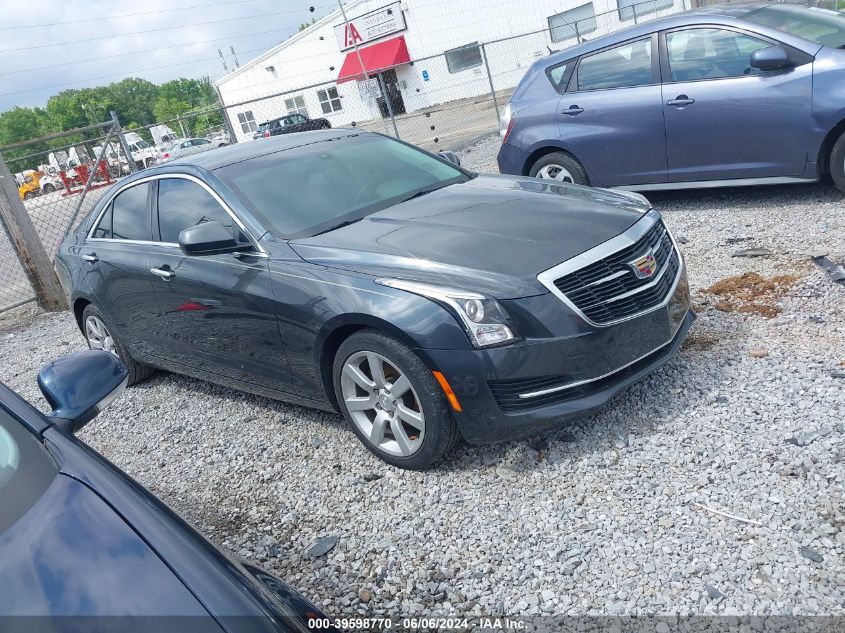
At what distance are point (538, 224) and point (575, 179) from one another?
12.8ft

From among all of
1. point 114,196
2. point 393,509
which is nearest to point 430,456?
point 393,509

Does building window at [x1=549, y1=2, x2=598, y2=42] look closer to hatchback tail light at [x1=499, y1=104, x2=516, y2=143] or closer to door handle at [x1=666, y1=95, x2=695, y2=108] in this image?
hatchback tail light at [x1=499, y1=104, x2=516, y2=143]

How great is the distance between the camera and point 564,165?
7.54m

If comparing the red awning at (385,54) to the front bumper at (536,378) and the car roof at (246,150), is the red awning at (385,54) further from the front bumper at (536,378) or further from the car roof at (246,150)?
the front bumper at (536,378)

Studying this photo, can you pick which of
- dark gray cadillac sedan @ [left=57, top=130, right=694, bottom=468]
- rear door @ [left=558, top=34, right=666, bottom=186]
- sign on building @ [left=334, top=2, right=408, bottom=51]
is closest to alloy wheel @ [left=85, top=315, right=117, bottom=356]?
dark gray cadillac sedan @ [left=57, top=130, right=694, bottom=468]

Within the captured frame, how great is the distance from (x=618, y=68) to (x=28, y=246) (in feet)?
24.2

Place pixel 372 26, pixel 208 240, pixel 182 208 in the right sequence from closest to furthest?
pixel 208 240 → pixel 182 208 → pixel 372 26

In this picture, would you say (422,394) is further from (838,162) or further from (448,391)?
(838,162)

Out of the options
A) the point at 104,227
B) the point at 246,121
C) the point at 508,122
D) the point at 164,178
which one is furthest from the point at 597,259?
the point at 246,121

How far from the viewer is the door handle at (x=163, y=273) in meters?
4.61

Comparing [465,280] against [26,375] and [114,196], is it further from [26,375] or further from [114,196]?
[26,375]

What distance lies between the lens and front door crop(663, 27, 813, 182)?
6090mm

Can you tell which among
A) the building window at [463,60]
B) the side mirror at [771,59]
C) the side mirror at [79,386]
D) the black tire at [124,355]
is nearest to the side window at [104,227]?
the black tire at [124,355]

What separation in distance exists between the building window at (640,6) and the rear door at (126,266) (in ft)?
86.8
